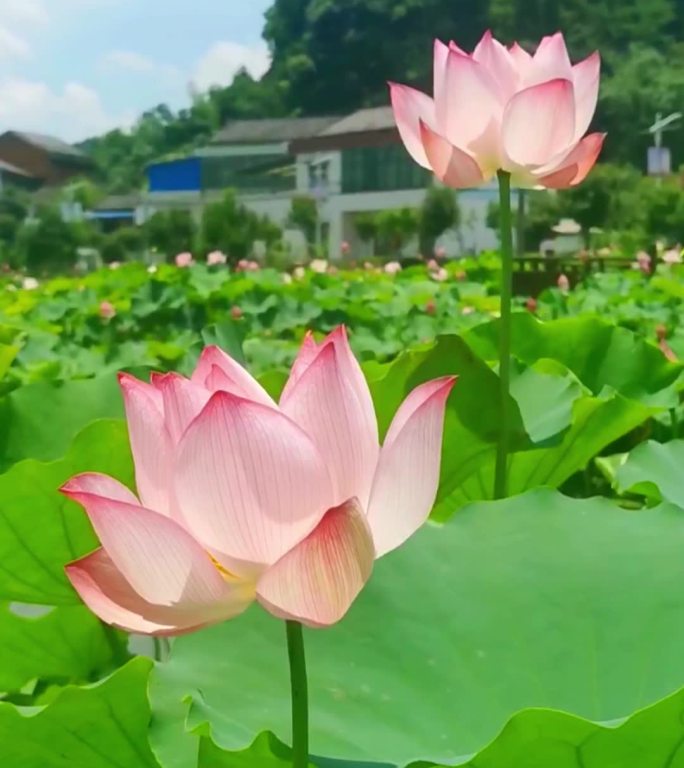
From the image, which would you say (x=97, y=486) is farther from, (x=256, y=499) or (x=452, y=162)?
(x=452, y=162)

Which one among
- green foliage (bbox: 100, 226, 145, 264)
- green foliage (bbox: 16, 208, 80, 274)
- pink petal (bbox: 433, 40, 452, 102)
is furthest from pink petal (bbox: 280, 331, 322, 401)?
green foliage (bbox: 100, 226, 145, 264)

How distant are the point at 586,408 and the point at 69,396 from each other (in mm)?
→ 374

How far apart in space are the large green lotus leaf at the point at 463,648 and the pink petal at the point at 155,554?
0.09 metres

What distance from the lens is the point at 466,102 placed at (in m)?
0.76

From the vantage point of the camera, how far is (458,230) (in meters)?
23.9

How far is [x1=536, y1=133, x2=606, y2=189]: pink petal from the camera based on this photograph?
0.77m

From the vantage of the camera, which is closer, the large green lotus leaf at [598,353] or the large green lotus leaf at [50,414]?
the large green lotus leaf at [50,414]

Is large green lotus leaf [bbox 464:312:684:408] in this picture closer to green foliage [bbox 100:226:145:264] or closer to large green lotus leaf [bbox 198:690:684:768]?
large green lotus leaf [bbox 198:690:684:768]

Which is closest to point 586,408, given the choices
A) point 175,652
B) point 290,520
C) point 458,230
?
point 175,652

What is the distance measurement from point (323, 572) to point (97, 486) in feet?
0.26

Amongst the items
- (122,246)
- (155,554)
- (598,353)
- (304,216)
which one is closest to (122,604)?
(155,554)

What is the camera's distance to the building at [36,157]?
4497 cm

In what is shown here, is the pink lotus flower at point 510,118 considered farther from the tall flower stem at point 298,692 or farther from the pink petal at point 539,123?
the tall flower stem at point 298,692

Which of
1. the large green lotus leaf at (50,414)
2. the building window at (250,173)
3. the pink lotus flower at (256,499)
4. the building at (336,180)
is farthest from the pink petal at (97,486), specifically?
the building window at (250,173)
